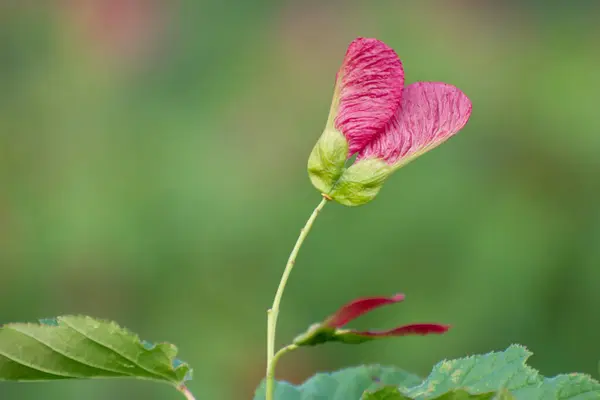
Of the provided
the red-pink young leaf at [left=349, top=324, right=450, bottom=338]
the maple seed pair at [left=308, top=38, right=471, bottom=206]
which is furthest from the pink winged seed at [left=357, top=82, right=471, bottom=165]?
the red-pink young leaf at [left=349, top=324, right=450, bottom=338]

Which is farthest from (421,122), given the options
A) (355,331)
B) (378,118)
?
(355,331)

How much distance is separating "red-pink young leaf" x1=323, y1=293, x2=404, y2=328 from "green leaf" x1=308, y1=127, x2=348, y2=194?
108 mm

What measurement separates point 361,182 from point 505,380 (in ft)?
0.46

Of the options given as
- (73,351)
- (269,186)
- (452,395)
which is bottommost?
(452,395)

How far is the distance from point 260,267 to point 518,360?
2089 mm

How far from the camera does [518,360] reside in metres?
0.52

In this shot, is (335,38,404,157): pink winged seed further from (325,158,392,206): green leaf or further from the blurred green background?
the blurred green background

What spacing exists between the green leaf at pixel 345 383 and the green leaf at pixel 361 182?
19 centimetres

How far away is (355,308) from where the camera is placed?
42 centimetres

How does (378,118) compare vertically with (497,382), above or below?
above

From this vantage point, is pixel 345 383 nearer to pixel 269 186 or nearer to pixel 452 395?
pixel 452 395

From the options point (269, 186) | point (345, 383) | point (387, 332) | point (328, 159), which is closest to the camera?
point (387, 332)

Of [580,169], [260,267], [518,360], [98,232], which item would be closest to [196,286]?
[260,267]

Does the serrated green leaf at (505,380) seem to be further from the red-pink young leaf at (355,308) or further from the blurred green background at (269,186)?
the blurred green background at (269,186)
